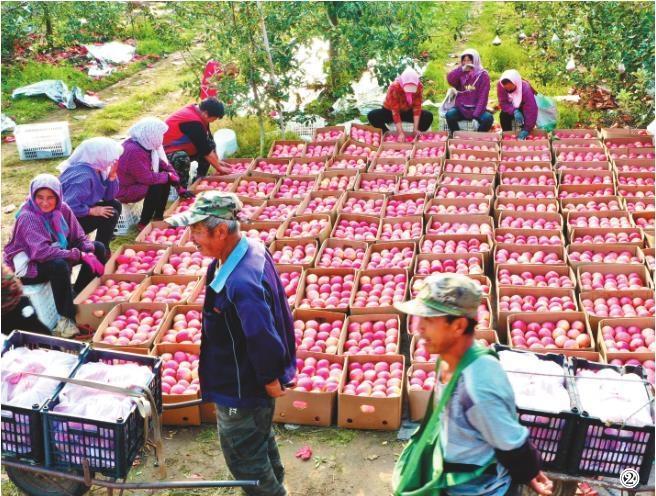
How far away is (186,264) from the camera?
662 cm

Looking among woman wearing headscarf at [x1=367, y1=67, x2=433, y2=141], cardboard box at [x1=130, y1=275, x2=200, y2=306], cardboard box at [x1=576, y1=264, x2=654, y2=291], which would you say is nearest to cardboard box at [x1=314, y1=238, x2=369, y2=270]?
cardboard box at [x1=130, y1=275, x2=200, y2=306]


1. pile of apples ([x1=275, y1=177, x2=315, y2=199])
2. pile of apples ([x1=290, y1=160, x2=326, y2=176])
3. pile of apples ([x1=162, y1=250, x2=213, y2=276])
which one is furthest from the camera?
pile of apples ([x1=290, y1=160, x2=326, y2=176])

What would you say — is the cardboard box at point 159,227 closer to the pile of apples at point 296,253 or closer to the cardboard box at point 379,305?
the pile of apples at point 296,253

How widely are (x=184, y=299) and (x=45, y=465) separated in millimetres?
2208

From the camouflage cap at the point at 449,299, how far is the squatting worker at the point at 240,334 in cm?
90

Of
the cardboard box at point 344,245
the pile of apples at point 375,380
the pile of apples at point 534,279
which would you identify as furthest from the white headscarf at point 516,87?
the pile of apples at point 375,380

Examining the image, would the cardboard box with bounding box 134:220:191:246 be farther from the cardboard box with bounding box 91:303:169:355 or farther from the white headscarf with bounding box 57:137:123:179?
the cardboard box with bounding box 91:303:169:355

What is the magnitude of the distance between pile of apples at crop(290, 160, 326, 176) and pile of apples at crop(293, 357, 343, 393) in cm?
363

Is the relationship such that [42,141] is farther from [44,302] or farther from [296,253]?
[296,253]

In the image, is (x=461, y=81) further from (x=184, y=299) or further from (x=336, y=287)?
(x=184, y=299)

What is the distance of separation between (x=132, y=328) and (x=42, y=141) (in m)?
5.47

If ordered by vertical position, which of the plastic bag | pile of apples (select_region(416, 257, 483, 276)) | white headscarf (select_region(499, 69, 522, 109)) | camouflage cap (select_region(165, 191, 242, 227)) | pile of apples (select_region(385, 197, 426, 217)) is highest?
camouflage cap (select_region(165, 191, 242, 227))

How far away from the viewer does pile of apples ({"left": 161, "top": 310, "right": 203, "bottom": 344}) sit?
549 cm

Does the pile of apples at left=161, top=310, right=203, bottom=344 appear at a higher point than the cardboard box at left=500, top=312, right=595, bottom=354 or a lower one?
lower
